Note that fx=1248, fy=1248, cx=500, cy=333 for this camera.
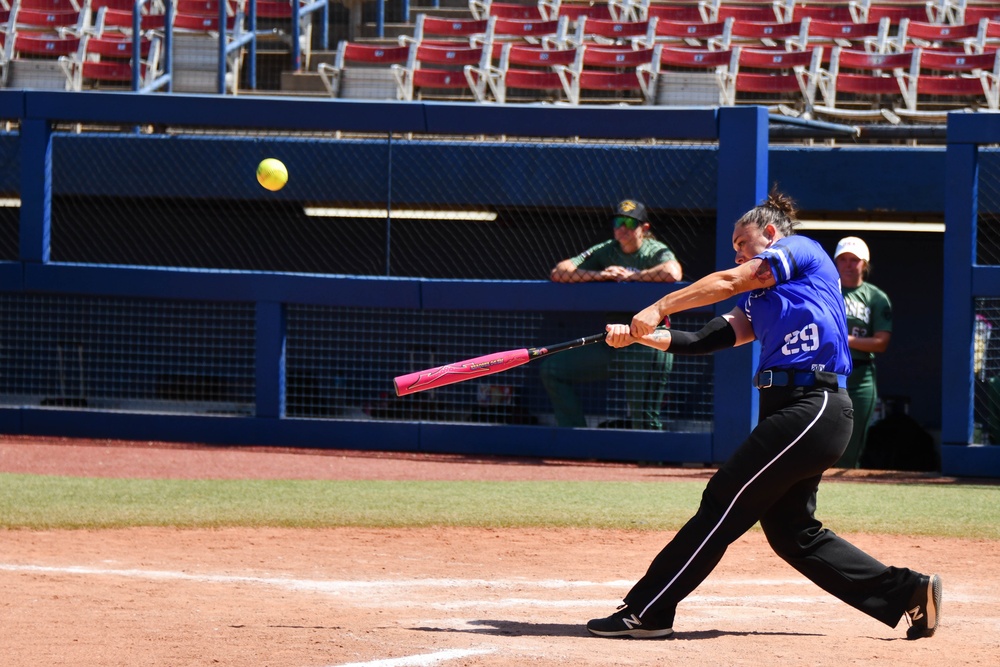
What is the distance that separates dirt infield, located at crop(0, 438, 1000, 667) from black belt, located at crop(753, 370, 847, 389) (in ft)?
2.99

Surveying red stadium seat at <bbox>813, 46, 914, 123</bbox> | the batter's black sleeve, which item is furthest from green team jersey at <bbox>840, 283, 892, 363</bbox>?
the batter's black sleeve

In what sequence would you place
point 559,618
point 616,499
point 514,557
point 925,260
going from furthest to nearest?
point 925,260, point 616,499, point 514,557, point 559,618

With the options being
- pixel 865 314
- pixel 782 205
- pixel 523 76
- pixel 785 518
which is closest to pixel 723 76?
pixel 523 76

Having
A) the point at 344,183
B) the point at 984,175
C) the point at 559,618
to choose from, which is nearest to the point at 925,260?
the point at 984,175

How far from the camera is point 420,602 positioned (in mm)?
5090

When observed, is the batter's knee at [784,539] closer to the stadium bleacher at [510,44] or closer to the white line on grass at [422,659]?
the white line on grass at [422,659]

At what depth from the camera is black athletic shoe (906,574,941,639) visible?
14.4ft

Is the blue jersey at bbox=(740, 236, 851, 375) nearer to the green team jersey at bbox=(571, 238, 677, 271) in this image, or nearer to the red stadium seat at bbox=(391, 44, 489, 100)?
the green team jersey at bbox=(571, 238, 677, 271)

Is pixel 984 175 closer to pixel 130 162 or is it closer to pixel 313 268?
pixel 313 268

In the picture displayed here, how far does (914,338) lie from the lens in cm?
1232

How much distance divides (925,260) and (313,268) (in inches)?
237

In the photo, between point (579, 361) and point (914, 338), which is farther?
point (914, 338)

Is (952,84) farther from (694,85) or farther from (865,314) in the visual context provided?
(865,314)

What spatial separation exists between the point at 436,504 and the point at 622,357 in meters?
2.43
